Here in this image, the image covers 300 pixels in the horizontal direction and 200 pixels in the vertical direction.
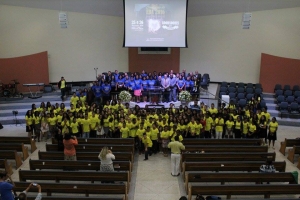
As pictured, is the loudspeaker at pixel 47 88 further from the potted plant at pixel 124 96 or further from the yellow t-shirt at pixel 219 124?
the yellow t-shirt at pixel 219 124

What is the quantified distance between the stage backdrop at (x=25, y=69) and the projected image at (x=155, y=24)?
5.31 m

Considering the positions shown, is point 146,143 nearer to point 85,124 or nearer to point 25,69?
point 85,124

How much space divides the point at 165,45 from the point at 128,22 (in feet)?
8.66

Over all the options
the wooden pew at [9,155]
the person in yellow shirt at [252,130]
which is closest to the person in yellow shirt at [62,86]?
the wooden pew at [9,155]

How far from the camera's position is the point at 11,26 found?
1823cm

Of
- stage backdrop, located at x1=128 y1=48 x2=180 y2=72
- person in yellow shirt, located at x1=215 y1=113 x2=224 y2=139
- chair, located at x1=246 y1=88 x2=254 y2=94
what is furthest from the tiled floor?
stage backdrop, located at x1=128 y1=48 x2=180 y2=72

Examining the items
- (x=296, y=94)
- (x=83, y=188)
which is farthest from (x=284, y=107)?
(x=83, y=188)

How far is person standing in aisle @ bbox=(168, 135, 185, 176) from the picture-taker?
32.4 feet

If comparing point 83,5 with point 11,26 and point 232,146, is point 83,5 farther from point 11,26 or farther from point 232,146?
point 232,146

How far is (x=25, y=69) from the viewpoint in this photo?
18.5 meters

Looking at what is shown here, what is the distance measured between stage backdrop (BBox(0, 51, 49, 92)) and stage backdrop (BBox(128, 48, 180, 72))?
18.7ft

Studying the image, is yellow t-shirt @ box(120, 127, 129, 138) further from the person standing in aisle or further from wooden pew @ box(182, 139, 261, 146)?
the person standing in aisle

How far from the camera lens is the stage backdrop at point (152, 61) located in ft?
70.8

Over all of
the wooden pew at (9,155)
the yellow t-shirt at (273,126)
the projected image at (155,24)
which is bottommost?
the wooden pew at (9,155)
